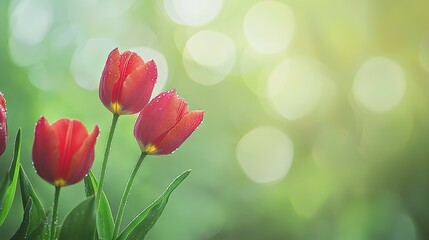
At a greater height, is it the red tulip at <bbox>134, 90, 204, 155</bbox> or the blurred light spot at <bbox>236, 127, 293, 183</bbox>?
the red tulip at <bbox>134, 90, 204, 155</bbox>

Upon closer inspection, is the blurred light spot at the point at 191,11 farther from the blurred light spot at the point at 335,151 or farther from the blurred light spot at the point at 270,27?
the blurred light spot at the point at 335,151

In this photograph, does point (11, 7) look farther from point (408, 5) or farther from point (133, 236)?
point (133, 236)

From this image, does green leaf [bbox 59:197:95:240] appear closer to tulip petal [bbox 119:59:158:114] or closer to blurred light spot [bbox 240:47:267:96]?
tulip petal [bbox 119:59:158:114]

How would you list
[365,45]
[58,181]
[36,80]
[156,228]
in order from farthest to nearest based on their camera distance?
[365,45], [156,228], [36,80], [58,181]

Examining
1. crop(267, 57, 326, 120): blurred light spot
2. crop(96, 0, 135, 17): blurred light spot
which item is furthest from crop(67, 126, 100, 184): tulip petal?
crop(267, 57, 326, 120): blurred light spot

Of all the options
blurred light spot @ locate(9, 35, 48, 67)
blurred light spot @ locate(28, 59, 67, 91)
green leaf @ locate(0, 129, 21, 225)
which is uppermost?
green leaf @ locate(0, 129, 21, 225)

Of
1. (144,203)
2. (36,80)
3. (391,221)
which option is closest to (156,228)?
(144,203)

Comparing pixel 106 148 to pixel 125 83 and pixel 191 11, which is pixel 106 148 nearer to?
pixel 125 83
